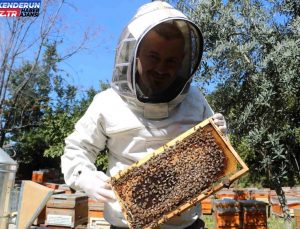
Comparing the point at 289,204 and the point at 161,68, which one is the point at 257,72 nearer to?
the point at 161,68

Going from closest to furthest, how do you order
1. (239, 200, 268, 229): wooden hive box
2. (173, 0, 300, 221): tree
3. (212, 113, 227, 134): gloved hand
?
(212, 113, 227, 134): gloved hand < (173, 0, 300, 221): tree < (239, 200, 268, 229): wooden hive box

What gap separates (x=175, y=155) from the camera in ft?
4.93

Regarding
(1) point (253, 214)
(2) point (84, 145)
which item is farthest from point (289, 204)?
(2) point (84, 145)

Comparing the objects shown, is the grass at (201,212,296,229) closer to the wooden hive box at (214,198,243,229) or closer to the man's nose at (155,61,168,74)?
the wooden hive box at (214,198,243,229)

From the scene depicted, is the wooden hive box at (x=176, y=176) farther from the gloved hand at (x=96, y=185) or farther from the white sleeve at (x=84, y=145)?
the white sleeve at (x=84, y=145)

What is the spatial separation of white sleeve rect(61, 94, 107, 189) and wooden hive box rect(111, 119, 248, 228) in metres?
0.20

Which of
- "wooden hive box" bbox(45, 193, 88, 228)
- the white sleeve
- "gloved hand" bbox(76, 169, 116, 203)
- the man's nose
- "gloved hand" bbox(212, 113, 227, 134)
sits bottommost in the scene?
"wooden hive box" bbox(45, 193, 88, 228)

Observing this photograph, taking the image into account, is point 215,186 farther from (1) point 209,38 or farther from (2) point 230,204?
(2) point 230,204

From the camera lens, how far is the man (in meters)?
1.59

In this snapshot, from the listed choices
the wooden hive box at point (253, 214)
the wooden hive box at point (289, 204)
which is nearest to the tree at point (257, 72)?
the wooden hive box at point (253, 214)

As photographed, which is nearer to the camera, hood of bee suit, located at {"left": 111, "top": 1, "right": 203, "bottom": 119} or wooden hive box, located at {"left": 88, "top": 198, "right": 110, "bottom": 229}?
hood of bee suit, located at {"left": 111, "top": 1, "right": 203, "bottom": 119}

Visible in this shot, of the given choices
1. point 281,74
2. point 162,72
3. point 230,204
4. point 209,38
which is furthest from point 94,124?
point 230,204

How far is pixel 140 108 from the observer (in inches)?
63.8

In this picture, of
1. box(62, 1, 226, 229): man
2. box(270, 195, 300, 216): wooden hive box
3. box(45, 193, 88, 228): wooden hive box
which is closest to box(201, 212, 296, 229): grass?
box(270, 195, 300, 216): wooden hive box
